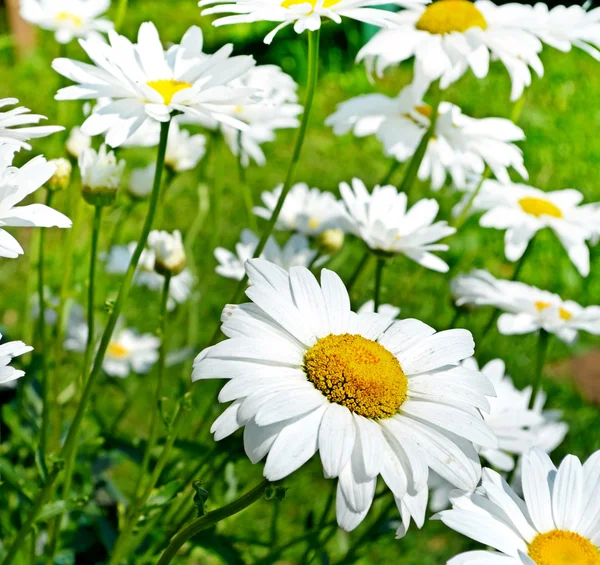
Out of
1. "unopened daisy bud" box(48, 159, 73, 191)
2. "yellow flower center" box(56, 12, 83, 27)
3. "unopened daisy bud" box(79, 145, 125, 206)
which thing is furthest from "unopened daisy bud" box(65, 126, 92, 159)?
"yellow flower center" box(56, 12, 83, 27)

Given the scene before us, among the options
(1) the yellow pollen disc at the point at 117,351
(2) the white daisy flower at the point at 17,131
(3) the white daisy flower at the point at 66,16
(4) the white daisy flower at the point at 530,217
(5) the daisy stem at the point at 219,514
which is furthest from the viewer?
(1) the yellow pollen disc at the point at 117,351

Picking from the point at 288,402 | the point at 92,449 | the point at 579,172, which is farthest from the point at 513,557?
the point at 579,172

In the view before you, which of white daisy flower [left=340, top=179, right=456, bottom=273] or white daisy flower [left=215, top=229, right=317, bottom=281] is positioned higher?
white daisy flower [left=340, top=179, right=456, bottom=273]

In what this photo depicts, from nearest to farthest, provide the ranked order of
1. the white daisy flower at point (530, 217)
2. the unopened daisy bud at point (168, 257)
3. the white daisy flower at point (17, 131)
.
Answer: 1. the white daisy flower at point (17, 131)
2. the unopened daisy bud at point (168, 257)
3. the white daisy flower at point (530, 217)

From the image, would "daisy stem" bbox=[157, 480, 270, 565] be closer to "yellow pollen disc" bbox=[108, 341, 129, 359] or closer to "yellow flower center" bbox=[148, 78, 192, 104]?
"yellow flower center" bbox=[148, 78, 192, 104]

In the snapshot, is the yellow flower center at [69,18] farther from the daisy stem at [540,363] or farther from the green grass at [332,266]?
the daisy stem at [540,363]

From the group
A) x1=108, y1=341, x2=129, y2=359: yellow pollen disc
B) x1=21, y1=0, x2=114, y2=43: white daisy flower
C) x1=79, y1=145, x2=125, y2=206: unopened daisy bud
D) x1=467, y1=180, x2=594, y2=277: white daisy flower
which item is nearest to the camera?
x1=79, y1=145, x2=125, y2=206: unopened daisy bud

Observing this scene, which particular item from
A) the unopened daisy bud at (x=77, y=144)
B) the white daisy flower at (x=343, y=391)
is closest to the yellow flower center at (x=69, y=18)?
the unopened daisy bud at (x=77, y=144)
